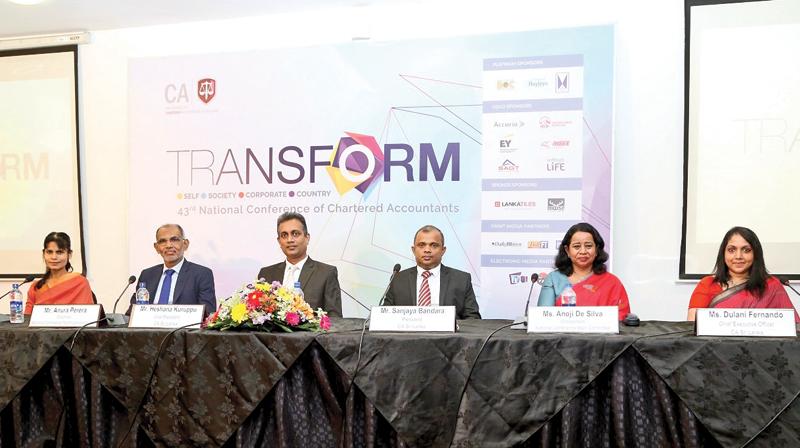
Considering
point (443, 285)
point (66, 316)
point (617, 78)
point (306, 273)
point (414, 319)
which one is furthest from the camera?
point (617, 78)

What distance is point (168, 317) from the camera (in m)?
2.55

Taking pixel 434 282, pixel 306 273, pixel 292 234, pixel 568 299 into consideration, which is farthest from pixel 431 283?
pixel 568 299

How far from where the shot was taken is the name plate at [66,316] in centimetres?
264

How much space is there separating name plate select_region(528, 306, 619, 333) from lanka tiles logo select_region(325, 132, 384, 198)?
2187mm

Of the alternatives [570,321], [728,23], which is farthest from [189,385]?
[728,23]

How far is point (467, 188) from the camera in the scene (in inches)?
165

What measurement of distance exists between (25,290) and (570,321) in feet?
13.3

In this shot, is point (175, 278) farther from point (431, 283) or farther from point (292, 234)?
point (431, 283)

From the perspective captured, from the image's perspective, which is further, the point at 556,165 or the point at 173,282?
the point at 556,165

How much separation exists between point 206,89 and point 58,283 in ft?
4.97

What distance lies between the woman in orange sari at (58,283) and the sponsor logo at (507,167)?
224 centimetres

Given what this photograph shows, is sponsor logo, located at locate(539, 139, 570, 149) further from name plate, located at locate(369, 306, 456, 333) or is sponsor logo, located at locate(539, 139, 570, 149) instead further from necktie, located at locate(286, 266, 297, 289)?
name plate, located at locate(369, 306, 456, 333)

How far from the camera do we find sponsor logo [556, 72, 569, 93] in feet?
13.2

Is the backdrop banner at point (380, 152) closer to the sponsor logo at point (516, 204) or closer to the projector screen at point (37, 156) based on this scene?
the sponsor logo at point (516, 204)
